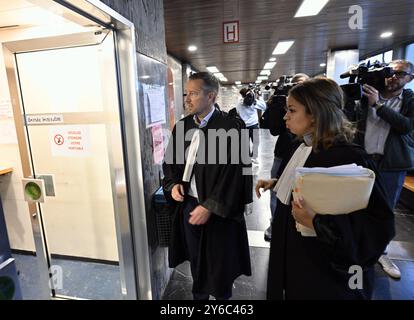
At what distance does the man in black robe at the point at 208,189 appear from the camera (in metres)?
1.39

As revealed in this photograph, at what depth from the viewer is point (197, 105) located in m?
1.43

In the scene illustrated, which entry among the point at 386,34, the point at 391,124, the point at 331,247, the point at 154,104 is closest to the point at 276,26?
the point at 386,34

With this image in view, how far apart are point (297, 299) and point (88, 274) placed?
1.91 m

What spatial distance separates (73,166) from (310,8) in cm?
346

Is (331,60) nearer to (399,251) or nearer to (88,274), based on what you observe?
(399,251)

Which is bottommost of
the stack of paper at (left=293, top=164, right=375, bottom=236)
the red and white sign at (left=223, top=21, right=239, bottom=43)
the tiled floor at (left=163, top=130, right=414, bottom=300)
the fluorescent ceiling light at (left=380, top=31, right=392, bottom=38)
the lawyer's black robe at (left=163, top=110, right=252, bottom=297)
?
the tiled floor at (left=163, top=130, right=414, bottom=300)

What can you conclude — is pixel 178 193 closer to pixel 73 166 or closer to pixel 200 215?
pixel 200 215

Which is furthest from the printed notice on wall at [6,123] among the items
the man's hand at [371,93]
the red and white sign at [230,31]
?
the man's hand at [371,93]

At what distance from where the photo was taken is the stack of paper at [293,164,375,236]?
0.82 m

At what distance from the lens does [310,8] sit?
326 centimetres

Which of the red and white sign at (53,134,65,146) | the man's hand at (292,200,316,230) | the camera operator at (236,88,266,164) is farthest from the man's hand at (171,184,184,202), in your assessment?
the camera operator at (236,88,266,164)

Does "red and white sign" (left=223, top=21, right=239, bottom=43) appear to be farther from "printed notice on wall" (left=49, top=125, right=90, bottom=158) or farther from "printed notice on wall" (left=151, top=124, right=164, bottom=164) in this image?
"printed notice on wall" (left=49, top=125, right=90, bottom=158)

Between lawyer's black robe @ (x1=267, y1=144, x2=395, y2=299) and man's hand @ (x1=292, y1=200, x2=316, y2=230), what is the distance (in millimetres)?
25

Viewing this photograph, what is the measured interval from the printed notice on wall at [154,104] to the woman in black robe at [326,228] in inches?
36.6
